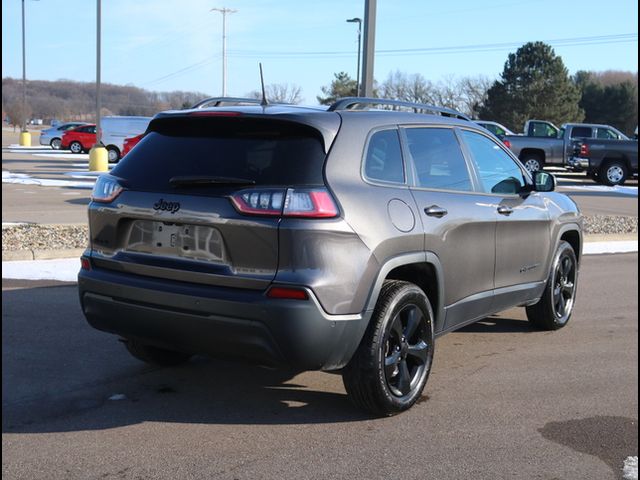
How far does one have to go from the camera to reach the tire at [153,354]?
5257mm

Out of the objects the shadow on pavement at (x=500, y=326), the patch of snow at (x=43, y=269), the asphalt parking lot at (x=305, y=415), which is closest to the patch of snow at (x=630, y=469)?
the asphalt parking lot at (x=305, y=415)

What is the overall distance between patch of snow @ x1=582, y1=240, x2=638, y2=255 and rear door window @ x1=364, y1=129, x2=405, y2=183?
789 cm

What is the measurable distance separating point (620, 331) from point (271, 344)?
4269mm

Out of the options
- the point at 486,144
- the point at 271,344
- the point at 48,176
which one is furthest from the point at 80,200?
the point at 271,344

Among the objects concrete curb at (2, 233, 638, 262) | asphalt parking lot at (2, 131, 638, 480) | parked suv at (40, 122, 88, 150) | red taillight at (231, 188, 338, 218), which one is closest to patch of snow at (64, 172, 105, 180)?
concrete curb at (2, 233, 638, 262)

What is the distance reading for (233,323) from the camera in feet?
13.1

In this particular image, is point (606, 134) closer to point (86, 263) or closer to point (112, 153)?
point (112, 153)

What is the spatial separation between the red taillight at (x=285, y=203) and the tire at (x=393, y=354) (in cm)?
73

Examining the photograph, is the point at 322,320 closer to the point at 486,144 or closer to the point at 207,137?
the point at 207,137

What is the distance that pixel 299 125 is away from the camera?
168 inches

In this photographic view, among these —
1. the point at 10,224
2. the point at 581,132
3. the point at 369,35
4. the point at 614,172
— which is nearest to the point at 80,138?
the point at 581,132

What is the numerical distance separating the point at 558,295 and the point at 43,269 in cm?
568

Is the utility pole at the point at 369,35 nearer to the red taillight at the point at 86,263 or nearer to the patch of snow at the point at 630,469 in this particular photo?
the red taillight at the point at 86,263

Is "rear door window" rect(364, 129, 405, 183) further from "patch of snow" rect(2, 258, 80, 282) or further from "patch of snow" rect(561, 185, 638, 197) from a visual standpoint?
"patch of snow" rect(561, 185, 638, 197)
